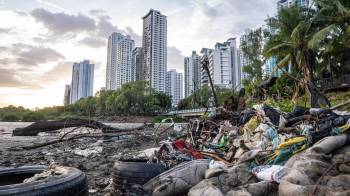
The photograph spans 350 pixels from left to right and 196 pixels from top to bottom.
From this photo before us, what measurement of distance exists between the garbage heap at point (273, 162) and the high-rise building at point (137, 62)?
3597 inches

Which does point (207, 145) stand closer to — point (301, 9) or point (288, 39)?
point (288, 39)

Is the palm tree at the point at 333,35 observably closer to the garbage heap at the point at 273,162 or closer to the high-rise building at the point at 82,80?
the garbage heap at the point at 273,162

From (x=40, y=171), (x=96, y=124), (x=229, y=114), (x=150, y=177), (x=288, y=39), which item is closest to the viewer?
(x=40, y=171)

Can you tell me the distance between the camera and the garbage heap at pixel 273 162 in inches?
113

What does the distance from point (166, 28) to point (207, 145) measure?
90148 millimetres

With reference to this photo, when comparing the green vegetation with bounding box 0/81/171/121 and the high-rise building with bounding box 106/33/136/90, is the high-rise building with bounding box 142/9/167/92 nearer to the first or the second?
the high-rise building with bounding box 106/33/136/90

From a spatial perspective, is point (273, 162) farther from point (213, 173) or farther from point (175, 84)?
point (175, 84)

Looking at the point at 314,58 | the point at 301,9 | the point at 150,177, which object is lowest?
the point at 150,177

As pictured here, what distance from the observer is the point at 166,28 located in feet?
302

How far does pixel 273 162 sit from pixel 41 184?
105 inches

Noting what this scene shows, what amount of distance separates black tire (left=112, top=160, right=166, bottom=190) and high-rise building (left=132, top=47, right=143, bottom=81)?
92.1 m

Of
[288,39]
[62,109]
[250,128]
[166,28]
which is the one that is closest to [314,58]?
[288,39]

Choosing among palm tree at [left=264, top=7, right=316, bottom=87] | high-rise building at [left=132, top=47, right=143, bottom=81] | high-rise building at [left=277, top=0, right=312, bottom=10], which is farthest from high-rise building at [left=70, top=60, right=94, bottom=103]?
palm tree at [left=264, top=7, right=316, bottom=87]

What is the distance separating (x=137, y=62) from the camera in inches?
3834
